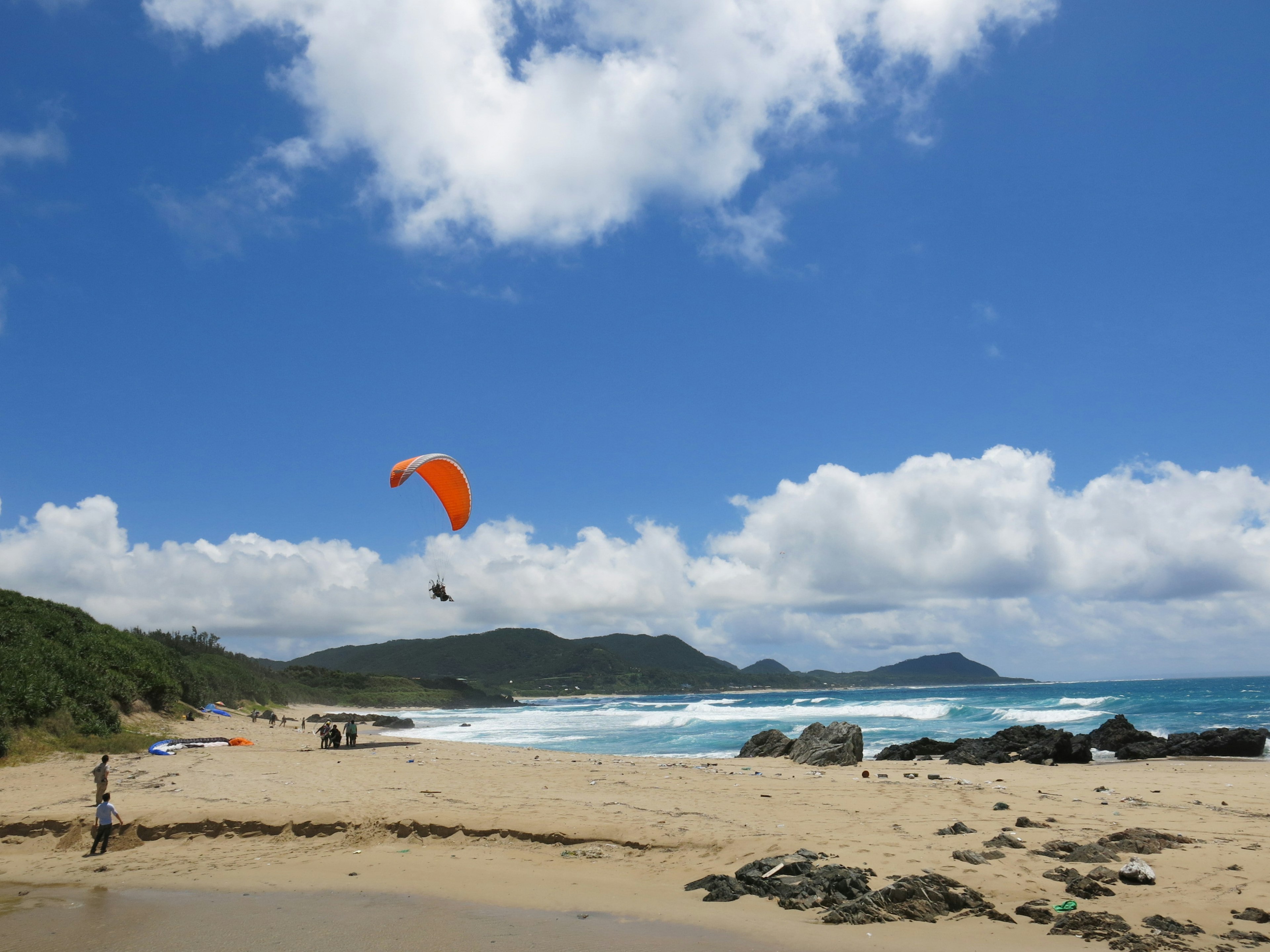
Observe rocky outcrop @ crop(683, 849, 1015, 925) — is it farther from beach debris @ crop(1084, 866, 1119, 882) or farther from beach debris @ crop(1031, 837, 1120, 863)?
beach debris @ crop(1031, 837, 1120, 863)

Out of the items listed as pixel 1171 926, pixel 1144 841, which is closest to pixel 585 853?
pixel 1171 926

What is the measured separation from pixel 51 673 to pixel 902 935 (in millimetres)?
21112

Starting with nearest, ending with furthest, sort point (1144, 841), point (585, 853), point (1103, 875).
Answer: point (1103, 875) → point (1144, 841) → point (585, 853)

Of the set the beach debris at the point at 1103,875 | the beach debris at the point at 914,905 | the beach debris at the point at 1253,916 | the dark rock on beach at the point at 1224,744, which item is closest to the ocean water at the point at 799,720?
the dark rock on beach at the point at 1224,744

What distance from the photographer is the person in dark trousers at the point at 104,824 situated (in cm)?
979

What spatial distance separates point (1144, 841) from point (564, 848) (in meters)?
6.64

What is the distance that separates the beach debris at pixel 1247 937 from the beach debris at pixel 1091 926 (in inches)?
25.6

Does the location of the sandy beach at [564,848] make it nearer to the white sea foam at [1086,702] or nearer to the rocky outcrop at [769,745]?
the rocky outcrop at [769,745]

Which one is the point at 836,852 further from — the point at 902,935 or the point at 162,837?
the point at 162,837

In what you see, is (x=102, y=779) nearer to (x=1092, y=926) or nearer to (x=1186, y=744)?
(x=1092, y=926)

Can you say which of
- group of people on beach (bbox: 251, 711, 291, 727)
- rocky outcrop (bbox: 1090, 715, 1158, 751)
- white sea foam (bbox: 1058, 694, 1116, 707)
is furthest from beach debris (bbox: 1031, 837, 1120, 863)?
white sea foam (bbox: 1058, 694, 1116, 707)

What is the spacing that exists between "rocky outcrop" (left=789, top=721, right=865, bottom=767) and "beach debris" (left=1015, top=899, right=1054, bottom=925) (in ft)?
39.7

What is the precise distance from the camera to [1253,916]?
5941 millimetres

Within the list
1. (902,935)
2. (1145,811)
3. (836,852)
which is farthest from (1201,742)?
(902,935)
